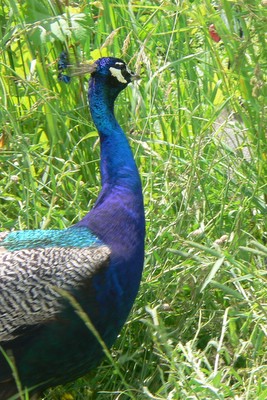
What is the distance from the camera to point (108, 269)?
111 inches

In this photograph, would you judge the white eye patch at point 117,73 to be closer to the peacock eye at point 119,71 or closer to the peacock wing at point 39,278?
the peacock eye at point 119,71

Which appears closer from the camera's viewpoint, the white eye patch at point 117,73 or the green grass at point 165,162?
the green grass at point 165,162

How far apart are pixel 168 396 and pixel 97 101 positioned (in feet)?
2.97

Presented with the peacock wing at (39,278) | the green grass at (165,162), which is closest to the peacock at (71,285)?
the peacock wing at (39,278)

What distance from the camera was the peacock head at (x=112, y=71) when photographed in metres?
3.06

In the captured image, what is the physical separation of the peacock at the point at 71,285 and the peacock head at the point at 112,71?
0.21 m

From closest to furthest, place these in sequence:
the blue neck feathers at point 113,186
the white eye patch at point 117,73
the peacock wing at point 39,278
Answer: the peacock wing at point 39,278, the blue neck feathers at point 113,186, the white eye patch at point 117,73

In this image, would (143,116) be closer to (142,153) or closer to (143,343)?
(142,153)

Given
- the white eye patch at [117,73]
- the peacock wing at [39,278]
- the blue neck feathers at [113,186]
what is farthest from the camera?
the white eye patch at [117,73]

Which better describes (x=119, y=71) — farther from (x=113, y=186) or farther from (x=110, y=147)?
(x=113, y=186)

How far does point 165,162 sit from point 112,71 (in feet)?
0.99

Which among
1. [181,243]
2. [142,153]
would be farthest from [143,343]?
[142,153]

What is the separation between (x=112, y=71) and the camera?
10.0ft

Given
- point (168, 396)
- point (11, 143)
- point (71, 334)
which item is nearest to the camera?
point (168, 396)
